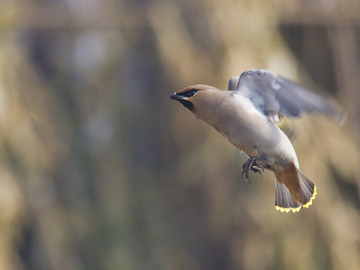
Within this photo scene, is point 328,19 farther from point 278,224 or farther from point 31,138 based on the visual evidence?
point 31,138

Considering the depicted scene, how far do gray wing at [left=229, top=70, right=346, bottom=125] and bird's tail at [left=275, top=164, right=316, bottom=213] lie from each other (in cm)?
35

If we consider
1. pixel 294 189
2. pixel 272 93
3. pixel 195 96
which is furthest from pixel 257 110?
pixel 294 189

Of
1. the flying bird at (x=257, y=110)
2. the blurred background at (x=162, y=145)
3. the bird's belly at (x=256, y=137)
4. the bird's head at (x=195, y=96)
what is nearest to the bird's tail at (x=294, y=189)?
the flying bird at (x=257, y=110)

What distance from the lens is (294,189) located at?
4262 millimetres

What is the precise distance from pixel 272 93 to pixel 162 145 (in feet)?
17.0

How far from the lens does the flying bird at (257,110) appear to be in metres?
3.80

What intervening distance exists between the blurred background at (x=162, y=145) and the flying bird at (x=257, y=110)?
3678 mm

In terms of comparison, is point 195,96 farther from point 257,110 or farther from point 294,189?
point 294,189

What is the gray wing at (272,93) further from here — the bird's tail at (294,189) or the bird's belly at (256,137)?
the bird's tail at (294,189)

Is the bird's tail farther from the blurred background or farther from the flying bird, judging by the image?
the blurred background

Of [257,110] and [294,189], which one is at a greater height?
[257,110]

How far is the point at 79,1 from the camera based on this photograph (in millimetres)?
9383

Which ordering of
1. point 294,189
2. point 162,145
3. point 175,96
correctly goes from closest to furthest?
point 175,96 < point 294,189 < point 162,145

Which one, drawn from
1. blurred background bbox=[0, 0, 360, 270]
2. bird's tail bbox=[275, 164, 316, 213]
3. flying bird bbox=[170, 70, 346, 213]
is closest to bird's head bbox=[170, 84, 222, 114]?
flying bird bbox=[170, 70, 346, 213]
